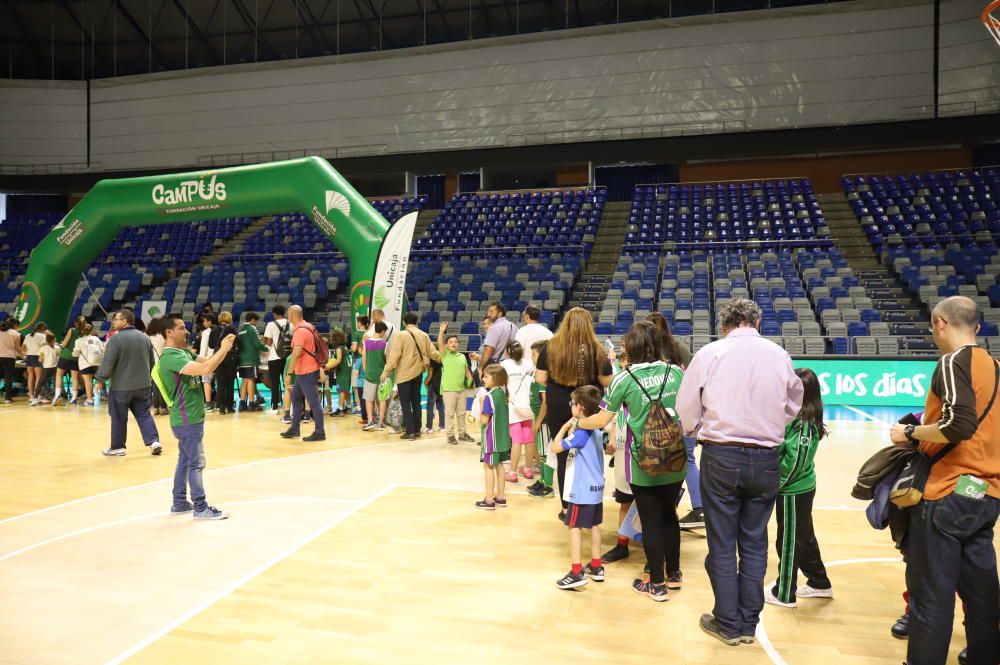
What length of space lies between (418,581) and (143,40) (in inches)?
1108

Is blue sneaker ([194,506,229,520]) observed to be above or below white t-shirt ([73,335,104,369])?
below

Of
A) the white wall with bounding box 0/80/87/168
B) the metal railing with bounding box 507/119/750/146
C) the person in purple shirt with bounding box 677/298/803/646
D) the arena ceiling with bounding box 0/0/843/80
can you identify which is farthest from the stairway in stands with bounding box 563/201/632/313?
the white wall with bounding box 0/80/87/168

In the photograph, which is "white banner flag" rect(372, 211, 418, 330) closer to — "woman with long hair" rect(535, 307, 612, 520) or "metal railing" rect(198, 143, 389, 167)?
"woman with long hair" rect(535, 307, 612, 520)

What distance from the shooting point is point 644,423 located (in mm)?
3865

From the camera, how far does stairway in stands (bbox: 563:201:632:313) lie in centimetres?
1694

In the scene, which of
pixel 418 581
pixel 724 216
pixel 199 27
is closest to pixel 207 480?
pixel 418 581

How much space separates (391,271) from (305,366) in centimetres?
234

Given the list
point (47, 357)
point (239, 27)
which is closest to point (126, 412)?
point (47, 357)

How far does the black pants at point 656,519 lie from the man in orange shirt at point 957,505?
Result: 1292 millimetres

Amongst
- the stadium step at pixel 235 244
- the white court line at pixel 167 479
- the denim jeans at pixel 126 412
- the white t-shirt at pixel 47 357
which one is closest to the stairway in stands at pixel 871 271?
the white court line at pixel 167 479

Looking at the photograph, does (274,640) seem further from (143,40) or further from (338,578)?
(143,40)

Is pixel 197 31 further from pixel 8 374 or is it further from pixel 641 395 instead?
pixel 641 395

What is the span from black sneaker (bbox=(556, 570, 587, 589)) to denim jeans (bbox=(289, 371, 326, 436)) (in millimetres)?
5326

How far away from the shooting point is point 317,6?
24016 mm
